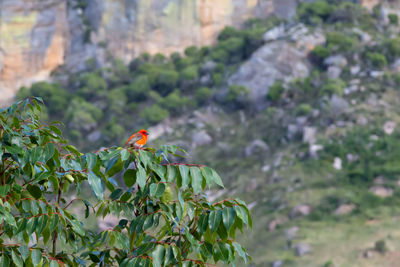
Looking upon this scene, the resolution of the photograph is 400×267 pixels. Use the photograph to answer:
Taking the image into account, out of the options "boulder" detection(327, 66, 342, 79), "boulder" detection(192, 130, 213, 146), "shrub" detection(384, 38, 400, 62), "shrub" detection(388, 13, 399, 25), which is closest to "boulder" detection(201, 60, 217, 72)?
"boulder" detection(192, 130, 213, 146)

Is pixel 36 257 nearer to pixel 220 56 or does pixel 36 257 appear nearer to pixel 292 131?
pixel 292 131

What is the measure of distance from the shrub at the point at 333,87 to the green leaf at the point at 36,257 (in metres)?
24.6

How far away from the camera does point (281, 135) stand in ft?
83.2

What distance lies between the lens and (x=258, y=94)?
94.3 ft

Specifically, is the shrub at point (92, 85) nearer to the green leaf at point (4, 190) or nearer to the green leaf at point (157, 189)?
the green leaf at point (4, 190)

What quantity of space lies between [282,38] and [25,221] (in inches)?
1162

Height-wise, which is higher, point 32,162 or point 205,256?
point 32,162

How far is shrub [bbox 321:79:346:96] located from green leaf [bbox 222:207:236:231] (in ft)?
79.8

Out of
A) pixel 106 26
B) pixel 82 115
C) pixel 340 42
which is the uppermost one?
pixel 106 26

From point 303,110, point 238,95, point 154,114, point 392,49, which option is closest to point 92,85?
point 154,114

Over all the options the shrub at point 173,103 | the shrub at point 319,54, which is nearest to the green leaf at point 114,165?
the shrub at point 173,103

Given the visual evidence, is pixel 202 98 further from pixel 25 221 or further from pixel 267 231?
pixel 25 221

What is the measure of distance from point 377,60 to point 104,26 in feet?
52.3

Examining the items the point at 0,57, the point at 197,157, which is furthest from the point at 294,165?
the point at 0,57
